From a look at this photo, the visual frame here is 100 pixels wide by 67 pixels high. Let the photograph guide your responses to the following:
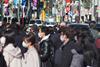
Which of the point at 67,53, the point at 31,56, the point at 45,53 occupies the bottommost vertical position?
the point at 45,53

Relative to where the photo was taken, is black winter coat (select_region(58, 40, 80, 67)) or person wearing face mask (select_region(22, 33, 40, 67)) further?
black winter coat (select_region(58, 40, 80, 67))

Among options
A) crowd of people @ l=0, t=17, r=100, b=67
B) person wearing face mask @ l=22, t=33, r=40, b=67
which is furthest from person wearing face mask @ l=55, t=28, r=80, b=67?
person wearing face mask @ l=22, t=33, r=40, b=67

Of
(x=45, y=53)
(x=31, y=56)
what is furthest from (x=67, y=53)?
(x=31, y=56)

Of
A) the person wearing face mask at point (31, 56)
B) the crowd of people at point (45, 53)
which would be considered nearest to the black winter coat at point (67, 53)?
the crowd of people at point (45, 53)

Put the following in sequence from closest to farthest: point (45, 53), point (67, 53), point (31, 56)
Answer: point (31, 56)
point (67, 53)
point (45, 53)

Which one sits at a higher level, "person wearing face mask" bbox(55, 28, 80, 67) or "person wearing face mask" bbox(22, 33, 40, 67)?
"person wearing face mask" bbox(22, 33, 40, 67)

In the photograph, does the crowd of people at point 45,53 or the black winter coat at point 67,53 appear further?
the black winter coat at point 67,53

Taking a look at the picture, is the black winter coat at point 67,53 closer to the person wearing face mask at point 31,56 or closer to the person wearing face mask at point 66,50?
the person wearing face mask at point 66,50

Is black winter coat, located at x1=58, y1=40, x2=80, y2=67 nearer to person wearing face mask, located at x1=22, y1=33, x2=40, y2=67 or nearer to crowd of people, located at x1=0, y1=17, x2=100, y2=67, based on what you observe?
crowd of people, located at x1=0, y1=17, x2=100, y2=67

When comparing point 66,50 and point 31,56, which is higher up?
point 31,56

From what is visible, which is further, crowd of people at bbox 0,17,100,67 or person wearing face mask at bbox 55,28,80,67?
person wearing face mask at bbox 55,28,80,67

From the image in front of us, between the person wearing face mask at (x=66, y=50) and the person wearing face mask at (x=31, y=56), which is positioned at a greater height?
the person wearing face mask at (x=31, y=56)

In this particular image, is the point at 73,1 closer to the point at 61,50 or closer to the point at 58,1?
the point at 58,1

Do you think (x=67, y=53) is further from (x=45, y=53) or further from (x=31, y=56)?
(x=31, y=56)
